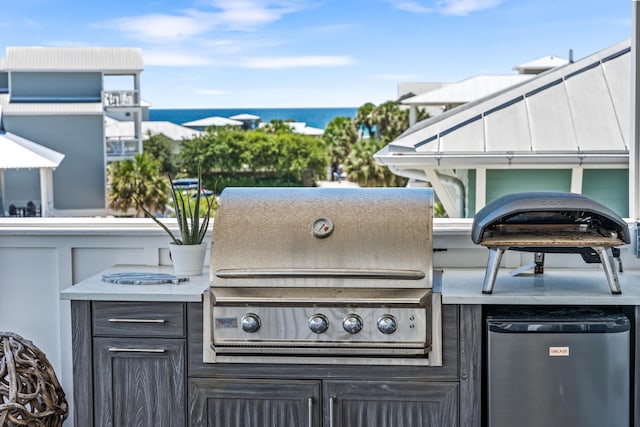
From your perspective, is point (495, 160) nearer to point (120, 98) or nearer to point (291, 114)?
point (120, 98)

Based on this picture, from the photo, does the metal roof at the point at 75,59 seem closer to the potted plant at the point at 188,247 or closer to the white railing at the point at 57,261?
the white railing at the point at 57,261

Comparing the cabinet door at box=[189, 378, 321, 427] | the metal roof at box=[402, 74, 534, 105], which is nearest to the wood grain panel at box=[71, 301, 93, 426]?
the cabinet door at box=[189, 378, 321, 427]

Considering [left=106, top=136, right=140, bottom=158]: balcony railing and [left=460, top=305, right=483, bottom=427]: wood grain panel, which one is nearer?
[left=460, top=305, right=483, bottom=427]: wood grain panel

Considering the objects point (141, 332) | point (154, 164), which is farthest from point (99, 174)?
point (154, 164)

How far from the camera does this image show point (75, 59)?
22.5ft

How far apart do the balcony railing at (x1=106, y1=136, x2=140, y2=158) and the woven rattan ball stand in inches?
416

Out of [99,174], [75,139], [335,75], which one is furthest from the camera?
[335,75]

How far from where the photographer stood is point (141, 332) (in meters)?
2.61

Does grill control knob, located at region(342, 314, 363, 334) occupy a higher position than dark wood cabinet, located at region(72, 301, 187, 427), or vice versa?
grill control knob, located at region(342, 314, 363, 334)

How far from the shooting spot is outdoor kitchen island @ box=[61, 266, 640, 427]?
250 cm

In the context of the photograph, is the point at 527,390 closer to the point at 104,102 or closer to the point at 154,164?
the point at 104,102

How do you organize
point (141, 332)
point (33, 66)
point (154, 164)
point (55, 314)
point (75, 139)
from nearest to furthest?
point (141, 332) < point (55, 314) < point (33, 66) < point (75, 139) < point (154, 164)

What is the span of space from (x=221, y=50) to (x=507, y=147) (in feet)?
34.8

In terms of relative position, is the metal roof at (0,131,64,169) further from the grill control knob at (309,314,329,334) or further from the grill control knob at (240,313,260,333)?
the grill control knob at (309,314,329,334)
